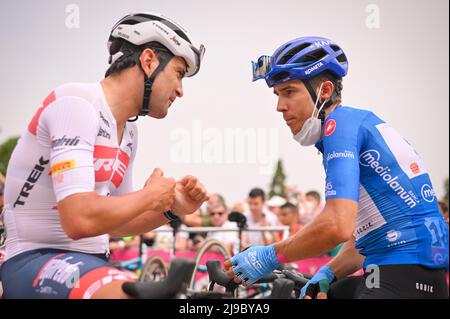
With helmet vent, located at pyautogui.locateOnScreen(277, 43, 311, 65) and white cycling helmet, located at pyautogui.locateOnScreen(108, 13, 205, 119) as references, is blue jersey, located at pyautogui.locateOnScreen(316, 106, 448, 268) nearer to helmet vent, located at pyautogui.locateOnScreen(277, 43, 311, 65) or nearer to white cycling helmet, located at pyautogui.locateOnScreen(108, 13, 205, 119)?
helmet vent, located at pyautogui.locateOnScreen(277, 43, 311, 65)

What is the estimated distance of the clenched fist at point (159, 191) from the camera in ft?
11.6

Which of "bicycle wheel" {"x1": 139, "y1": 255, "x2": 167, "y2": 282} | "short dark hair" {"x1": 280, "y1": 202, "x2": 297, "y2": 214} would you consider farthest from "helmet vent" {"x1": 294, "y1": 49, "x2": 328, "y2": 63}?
"short dark hair" {"x1": 280, "y1": 202, "x2": 297, "y2": 214}

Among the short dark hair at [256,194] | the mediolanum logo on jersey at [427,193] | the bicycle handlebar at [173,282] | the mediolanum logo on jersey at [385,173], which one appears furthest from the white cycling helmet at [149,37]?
the short dark hair at [256,194]

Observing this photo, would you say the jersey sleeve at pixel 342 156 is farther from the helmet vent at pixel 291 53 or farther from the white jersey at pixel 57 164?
the white jersey at pixel 57 164

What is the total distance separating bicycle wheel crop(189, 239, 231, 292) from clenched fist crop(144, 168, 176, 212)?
25.0ft

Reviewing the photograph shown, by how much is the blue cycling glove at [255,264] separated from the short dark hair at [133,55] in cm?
142

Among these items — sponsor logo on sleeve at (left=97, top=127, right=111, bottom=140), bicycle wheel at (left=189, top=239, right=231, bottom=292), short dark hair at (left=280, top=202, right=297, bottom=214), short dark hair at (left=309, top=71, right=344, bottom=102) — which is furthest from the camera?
short dark hair at (left=280, top=202, right=297, bottom=214)

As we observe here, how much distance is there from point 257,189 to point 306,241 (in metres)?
10.3

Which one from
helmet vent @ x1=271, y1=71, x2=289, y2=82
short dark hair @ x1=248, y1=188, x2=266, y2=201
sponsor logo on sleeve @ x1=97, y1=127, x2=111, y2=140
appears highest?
helmet vent @ x1=271, y1=71, x2=289, y2=82

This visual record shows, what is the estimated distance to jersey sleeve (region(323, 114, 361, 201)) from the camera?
3742 mm

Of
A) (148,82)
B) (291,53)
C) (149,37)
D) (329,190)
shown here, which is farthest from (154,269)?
(329,190)
